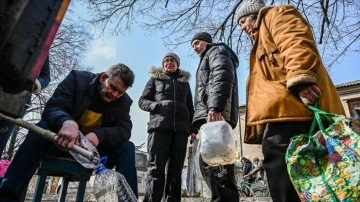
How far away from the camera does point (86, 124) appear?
2.56 metres

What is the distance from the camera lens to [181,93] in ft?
12.3

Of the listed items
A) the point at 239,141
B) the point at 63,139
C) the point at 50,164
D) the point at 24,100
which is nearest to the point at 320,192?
the point at 24,100

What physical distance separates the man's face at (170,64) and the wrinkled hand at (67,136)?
6.49ft

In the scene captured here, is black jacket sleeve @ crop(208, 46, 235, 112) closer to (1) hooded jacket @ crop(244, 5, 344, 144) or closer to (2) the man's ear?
(1) hooded jacket @ crop(244, 5, 344, 144)

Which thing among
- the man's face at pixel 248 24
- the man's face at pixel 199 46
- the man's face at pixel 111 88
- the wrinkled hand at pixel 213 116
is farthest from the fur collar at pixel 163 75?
the man's face at pixel 248 24

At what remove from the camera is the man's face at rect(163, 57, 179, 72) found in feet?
12.7

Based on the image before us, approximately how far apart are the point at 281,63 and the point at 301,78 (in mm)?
254

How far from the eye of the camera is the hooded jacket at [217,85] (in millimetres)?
2701

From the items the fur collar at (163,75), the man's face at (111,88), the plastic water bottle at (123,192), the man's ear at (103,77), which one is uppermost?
the fur collar at (163,75)

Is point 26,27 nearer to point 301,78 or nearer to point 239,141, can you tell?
point 301,78

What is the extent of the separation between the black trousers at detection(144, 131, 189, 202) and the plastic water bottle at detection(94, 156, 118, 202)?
102cm

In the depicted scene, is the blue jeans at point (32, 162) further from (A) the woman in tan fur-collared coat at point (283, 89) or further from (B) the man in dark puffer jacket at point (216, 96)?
(A) the woman in tan fur-collared coat at point (283, 89)

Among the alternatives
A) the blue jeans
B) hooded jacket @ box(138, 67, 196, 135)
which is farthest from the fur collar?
the blue jeans

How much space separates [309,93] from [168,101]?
6.98ft
